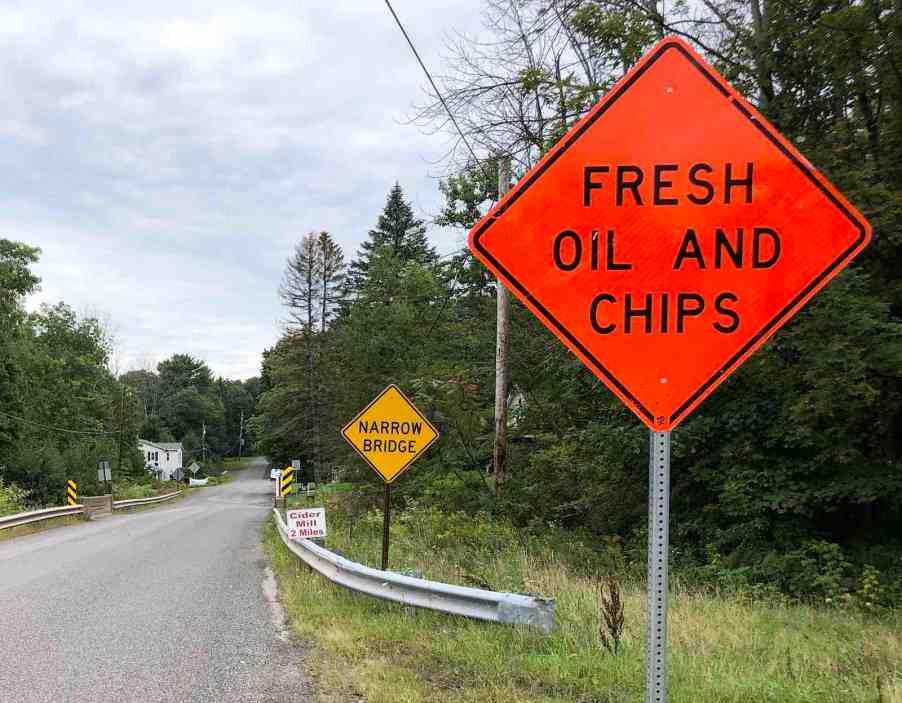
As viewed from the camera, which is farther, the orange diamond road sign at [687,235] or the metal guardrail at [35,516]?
the metal guardrail at [35,516]

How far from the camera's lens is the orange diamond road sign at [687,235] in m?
2.97

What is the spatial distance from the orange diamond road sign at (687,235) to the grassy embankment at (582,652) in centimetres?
235

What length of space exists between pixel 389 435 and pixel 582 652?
490 cm

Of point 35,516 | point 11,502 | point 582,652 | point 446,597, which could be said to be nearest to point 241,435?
point 11,502

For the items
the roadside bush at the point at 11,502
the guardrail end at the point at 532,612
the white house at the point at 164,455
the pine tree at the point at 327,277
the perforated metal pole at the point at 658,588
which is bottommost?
the white house at the point at 164,455

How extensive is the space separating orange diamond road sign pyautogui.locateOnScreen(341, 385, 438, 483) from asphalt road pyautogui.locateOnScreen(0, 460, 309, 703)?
7.23 feet

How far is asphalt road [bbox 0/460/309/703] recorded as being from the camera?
18.2ft

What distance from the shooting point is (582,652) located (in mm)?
5332

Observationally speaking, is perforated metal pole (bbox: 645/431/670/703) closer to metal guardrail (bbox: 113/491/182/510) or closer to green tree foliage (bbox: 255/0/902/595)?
green tree foliage (bbox: 255/0/902/595)

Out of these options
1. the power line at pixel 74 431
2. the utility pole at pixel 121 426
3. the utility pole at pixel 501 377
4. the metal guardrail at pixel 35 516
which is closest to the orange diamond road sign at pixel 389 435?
the utility pole at pixel 501 377

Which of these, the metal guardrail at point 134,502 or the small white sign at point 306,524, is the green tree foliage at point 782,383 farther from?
the metal guardrail at point 134,502

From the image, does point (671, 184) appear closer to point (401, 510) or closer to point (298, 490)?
point (401, 510)

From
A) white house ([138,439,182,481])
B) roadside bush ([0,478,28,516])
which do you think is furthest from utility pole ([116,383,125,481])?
white house ([138,439,182,481])

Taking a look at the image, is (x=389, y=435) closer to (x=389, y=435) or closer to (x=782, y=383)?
(x=389, y=435)
